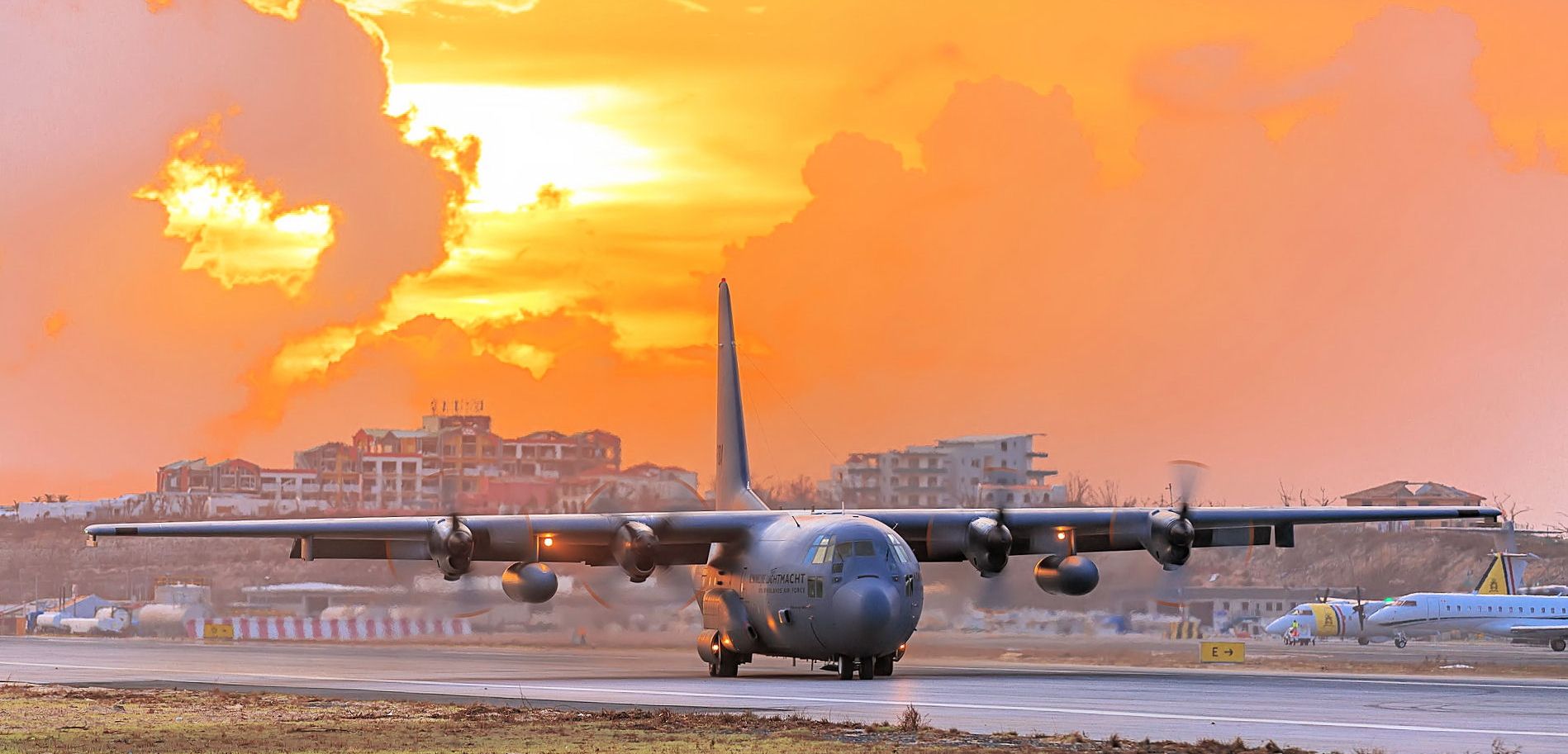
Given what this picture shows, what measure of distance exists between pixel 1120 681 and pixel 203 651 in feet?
121

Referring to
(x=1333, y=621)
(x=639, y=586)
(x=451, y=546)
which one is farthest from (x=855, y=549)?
(x=1333, y=621)

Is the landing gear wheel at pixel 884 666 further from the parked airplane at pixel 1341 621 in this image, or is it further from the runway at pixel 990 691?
the parked airplane at pixel 1341 621

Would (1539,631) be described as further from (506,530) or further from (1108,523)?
(506,530)

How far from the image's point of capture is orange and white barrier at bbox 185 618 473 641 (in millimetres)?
79938

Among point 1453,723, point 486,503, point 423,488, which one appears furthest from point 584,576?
point 423,488

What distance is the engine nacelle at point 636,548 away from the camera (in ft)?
136

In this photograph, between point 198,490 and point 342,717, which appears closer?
point 342,717

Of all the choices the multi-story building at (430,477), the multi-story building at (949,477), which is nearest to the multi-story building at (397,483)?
the multi-story building at (430,477)

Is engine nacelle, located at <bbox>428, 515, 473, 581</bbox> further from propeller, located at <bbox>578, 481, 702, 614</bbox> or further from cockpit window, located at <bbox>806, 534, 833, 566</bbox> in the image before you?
cockpit window, located at <bbox>806, 534, 833, 566</bbox>

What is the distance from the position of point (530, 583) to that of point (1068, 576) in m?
12.6

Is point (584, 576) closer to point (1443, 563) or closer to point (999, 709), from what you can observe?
point (999, 709)

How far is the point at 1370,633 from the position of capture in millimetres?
84312

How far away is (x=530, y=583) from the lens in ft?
132

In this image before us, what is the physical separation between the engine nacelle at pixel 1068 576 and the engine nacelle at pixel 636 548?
9.35 metres
